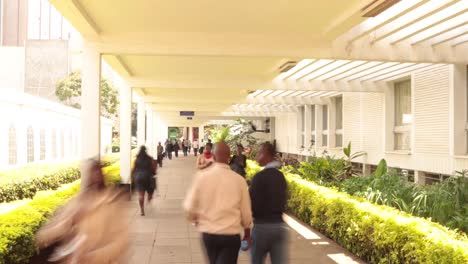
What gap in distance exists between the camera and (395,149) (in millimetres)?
17016

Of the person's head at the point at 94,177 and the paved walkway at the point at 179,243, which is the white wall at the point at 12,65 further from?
the person's head at the point at 94,177

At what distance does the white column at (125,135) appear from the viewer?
1738 centimetres

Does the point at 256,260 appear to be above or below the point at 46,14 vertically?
below

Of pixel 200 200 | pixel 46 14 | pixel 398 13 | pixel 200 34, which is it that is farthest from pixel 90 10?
pixel 46 14

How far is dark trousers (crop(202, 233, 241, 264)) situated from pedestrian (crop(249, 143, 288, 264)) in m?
0.49

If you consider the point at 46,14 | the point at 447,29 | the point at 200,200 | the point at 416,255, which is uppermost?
the point at 46,14

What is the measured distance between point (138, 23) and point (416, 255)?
631cm

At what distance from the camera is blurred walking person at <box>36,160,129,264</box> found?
373 cm

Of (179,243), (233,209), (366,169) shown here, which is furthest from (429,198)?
(366,169)

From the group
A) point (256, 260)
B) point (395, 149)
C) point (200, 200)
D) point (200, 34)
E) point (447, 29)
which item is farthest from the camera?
point (395, 149)

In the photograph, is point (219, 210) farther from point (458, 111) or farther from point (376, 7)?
point (458, 111)

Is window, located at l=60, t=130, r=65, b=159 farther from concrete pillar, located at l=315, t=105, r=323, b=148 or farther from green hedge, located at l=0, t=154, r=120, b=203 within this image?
concrete pillar, located at l=315, t=105, r=323, b=148

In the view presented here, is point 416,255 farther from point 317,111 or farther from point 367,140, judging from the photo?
point 317,111

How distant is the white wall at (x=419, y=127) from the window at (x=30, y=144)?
11.5 meters
